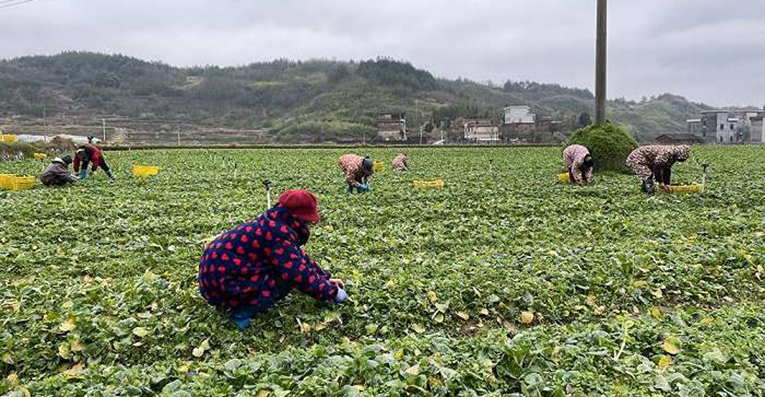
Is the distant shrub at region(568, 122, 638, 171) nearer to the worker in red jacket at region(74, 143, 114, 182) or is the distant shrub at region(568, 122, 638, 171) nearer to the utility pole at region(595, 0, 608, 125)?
the utility pole at region(595, 0, 608, 125)

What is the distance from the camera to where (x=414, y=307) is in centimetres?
513

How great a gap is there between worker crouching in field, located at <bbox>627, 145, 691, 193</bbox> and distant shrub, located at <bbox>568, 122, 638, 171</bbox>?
6392 mm

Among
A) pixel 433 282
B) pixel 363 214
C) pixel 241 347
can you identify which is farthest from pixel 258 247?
pixel 363 214

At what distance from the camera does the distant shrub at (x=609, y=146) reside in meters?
19.2

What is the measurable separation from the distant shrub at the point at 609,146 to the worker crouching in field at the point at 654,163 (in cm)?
639

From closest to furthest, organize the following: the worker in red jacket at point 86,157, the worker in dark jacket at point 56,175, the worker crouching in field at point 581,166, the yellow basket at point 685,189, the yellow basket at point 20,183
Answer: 1. the yellow basket at point 685,189
2. the yellow basket at point 20,183
3. the worker in dark jacket at point 56,175
4. the worker crouching in field at point 581,166
5. the worker in red jacket at point 86,157

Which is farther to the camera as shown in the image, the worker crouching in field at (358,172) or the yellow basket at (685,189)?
the yellow basket at (685,189)

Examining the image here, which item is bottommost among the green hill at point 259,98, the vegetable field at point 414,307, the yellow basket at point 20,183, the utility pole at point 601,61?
the vegetable field at point 414,307

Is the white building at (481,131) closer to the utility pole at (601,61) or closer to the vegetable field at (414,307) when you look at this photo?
the utility pole at (601,61)

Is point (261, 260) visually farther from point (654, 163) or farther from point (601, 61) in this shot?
point (601, 61)

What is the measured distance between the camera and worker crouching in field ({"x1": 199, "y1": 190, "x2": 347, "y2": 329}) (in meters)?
4.55

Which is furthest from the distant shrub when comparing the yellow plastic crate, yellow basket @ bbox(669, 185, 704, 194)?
the yellow plastic crate

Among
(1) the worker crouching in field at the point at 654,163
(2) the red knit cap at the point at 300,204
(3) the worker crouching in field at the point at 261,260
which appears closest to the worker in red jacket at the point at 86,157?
(3) the worker crouching in field at the point at 261,260

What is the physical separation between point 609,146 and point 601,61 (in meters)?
4.57
